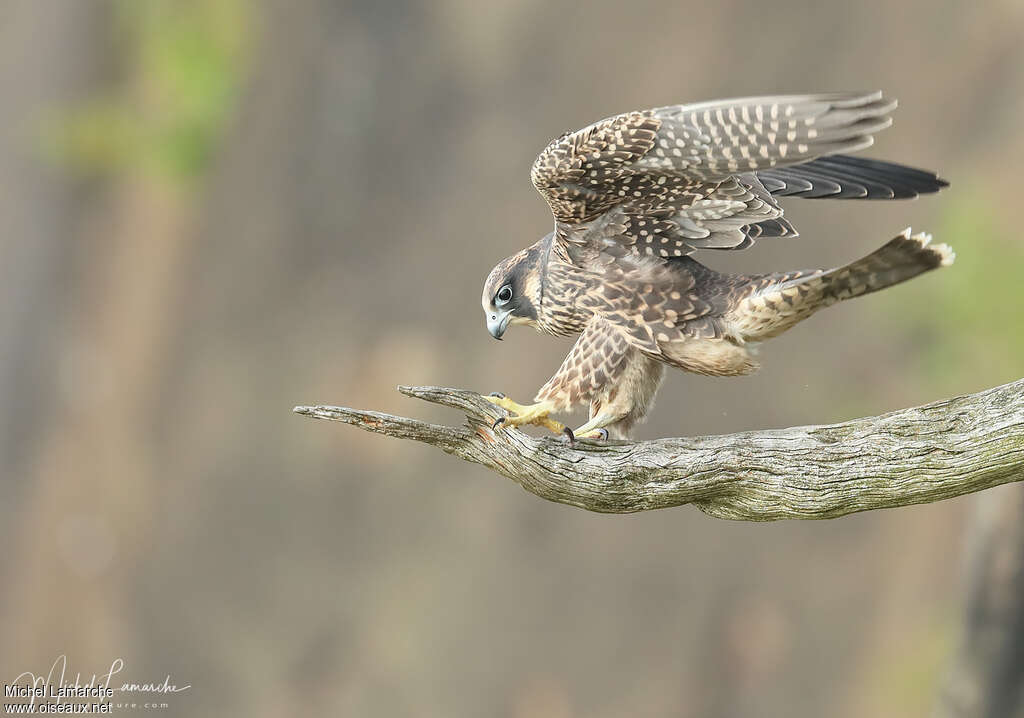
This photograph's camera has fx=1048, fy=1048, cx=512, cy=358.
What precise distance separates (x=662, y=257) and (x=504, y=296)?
73 cm

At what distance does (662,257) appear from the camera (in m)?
4.36

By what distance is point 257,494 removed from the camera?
11.5 metres

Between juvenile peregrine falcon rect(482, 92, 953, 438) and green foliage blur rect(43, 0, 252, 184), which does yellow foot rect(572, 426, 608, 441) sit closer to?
juvenile peregrine falcon rect(482, 92, 953, 438)

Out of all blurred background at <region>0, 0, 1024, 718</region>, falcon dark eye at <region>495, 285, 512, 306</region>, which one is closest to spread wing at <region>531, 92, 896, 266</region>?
falcon dark eye at <region>495, 285, 512, 306</region>

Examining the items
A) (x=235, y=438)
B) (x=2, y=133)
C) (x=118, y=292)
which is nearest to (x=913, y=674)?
(x=235, y=438)

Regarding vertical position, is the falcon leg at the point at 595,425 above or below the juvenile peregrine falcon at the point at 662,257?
below

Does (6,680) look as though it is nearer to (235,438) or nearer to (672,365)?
(235,438)

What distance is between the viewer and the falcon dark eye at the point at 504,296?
182 inches

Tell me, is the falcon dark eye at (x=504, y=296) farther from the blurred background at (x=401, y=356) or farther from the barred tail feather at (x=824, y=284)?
the blurred background at (x=401, y=356)

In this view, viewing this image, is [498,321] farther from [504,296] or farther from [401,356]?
[401,356]

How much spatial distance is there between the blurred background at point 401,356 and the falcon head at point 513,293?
5420 mm
